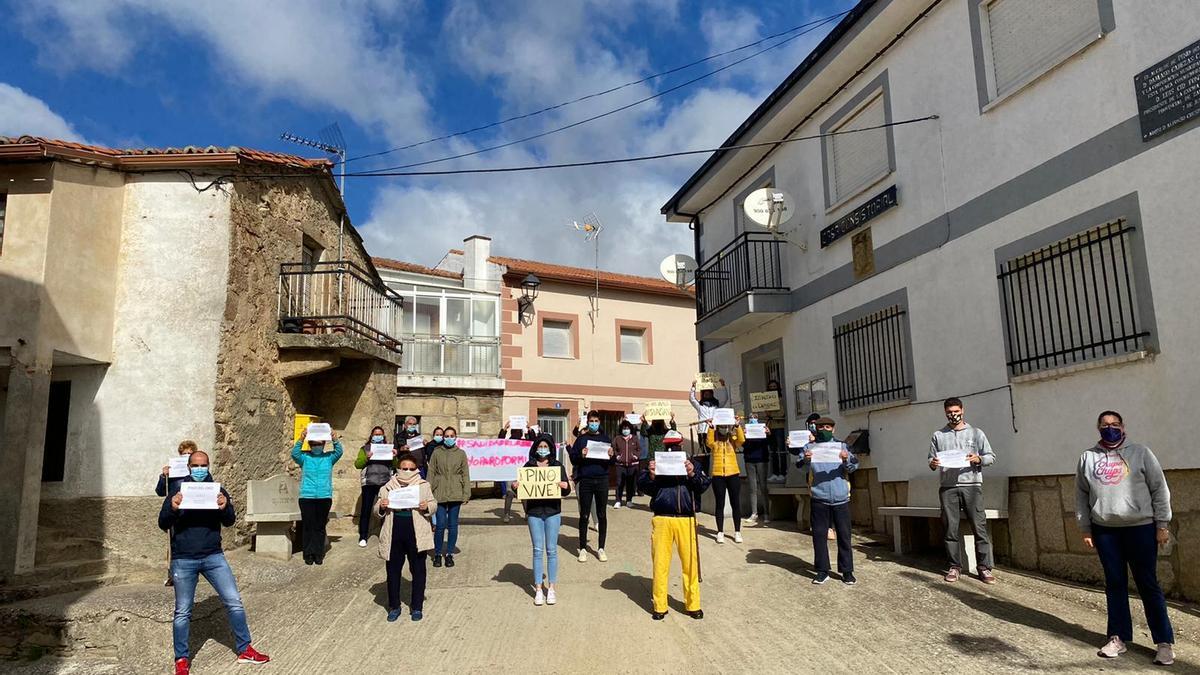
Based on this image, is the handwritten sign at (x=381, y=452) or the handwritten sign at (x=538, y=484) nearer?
the handwritten sign at (x=538, y=484)

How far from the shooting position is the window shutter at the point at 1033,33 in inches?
316

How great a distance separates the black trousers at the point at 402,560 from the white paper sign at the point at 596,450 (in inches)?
88.9

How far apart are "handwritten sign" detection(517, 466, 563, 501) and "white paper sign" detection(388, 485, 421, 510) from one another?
1056mm

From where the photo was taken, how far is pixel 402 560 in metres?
7.59

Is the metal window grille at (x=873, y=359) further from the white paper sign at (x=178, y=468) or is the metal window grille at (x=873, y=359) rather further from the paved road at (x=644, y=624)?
the white paper sign at (x=178, y=468)

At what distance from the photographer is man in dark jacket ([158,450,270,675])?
252 inches

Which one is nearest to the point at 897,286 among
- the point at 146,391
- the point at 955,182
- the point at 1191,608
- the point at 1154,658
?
the point at 955,182

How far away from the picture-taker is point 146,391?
10.1 m

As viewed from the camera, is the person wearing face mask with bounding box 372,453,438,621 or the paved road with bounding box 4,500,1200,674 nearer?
the paved road with bounding box 4,500,1200,674

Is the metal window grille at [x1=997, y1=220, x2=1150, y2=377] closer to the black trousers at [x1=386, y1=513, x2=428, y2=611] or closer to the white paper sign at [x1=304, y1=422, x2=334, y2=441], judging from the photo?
the black trousers at [x1=386, y1=513, x2=428, y2=611]

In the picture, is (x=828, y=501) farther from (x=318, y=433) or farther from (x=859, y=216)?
(x=318, y=433)

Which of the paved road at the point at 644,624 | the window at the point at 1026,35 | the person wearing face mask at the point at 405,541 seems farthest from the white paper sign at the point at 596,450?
the window at the point at 1026,35

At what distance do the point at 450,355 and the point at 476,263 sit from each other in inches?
112

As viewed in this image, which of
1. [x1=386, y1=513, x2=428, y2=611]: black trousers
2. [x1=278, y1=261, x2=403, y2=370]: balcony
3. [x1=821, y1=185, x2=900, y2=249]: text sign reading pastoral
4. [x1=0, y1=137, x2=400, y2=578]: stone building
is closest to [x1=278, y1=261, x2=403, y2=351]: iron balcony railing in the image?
[x1=278, y1=261, x2=403, y2=370]: balcony
